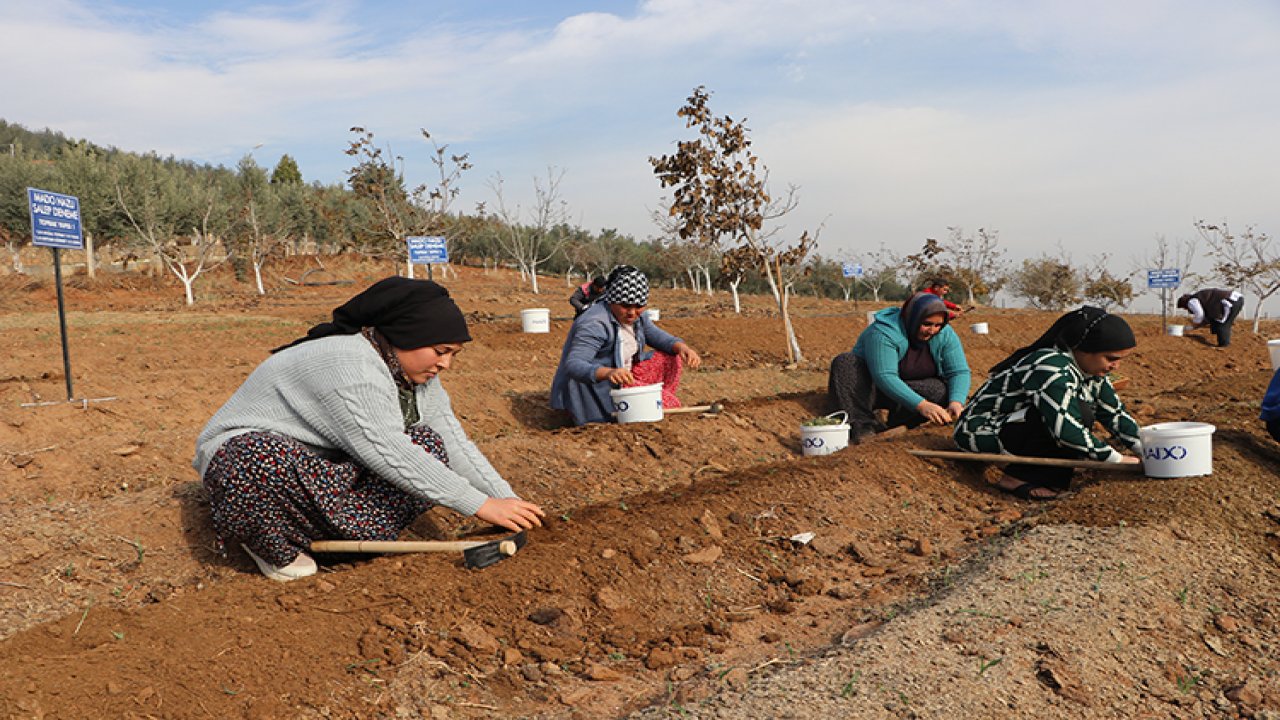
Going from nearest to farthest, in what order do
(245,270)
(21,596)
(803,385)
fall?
(21,596) → (803,385) → (245,270)

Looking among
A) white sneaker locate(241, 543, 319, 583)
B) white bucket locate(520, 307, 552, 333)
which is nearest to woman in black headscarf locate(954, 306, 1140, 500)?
white sneaker locate(241, 543, 319, 583)

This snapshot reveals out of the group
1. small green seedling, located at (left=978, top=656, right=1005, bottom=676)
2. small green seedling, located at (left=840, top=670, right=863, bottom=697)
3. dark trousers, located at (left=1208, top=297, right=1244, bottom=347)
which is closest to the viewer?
small green seedling, located at (left=840, top=670, right=863, bottom=697)

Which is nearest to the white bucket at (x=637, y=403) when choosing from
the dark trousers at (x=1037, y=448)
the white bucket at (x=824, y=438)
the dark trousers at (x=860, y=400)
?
the white bucket at (x=824, y=438)

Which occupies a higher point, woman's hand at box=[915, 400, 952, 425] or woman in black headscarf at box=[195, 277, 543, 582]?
woman in black headscarf at box=[195, 277, 543, 582]

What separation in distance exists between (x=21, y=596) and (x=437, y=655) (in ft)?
5.29

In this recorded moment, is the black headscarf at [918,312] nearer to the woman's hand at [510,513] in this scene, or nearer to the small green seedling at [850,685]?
the woman's hand at [510,513]

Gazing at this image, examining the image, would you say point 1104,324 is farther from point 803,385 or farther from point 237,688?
point 803,385

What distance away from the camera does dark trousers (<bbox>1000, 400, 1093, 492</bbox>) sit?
4.40m

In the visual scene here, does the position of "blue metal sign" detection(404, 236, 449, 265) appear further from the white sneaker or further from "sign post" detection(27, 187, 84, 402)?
the white sneaker

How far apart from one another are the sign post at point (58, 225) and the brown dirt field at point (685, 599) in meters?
2.43

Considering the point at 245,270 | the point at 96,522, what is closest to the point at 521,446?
the point at 96,522

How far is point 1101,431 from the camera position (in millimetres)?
5953

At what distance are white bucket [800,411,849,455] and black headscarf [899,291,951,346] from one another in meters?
0.71

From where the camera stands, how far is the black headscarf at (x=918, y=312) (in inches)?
217
